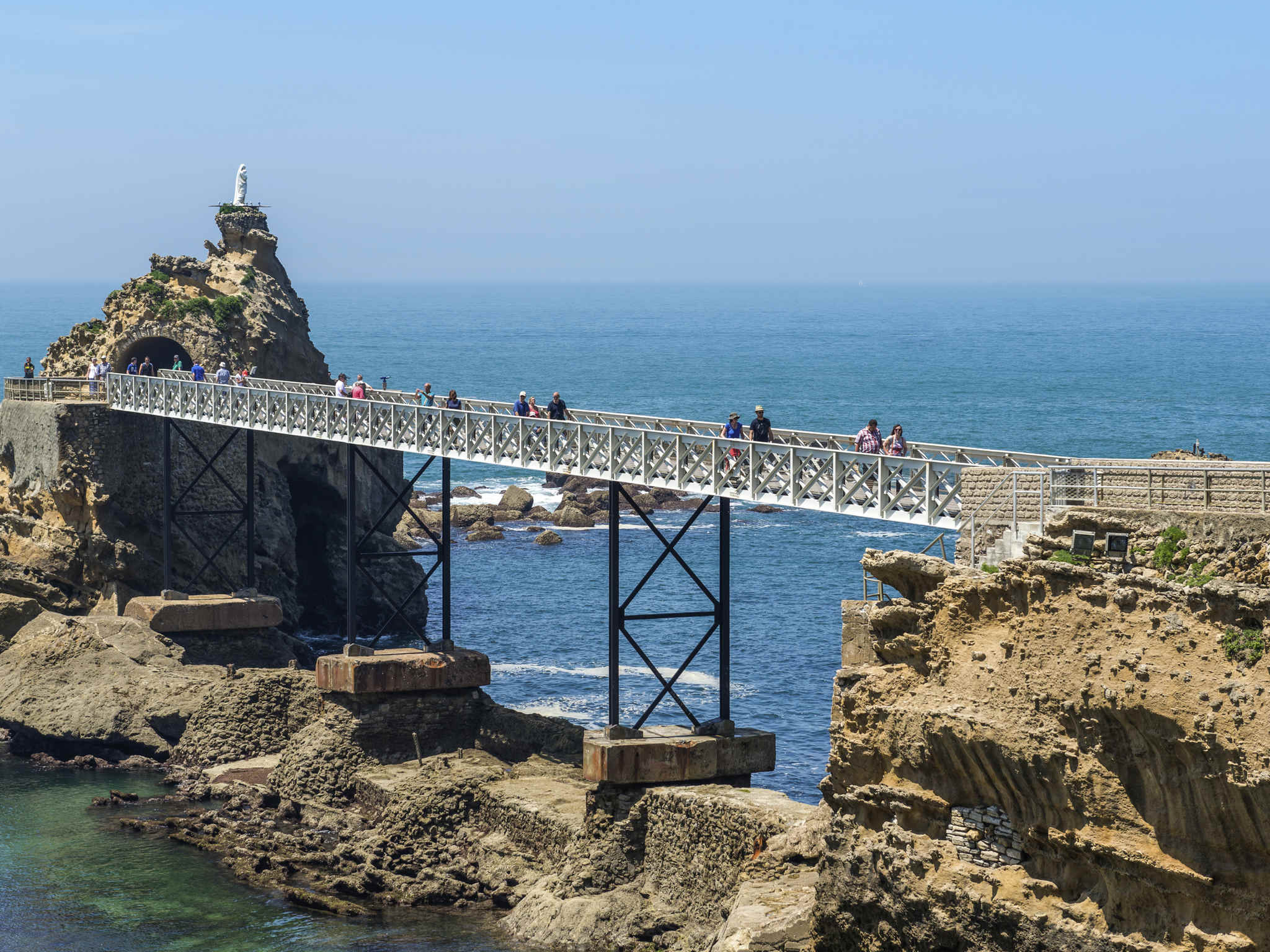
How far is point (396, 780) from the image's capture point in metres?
37.0

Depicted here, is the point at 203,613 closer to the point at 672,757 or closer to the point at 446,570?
the point at 446,570

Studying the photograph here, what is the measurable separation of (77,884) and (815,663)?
909 inches

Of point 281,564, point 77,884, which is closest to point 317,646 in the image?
point 281,564

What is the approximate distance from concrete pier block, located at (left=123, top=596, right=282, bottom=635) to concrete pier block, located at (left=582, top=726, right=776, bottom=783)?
17274 millimetres

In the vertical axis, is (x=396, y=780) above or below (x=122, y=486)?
below

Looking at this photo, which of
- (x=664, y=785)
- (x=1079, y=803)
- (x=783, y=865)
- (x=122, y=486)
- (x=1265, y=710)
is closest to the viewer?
(x=1265, y=710)

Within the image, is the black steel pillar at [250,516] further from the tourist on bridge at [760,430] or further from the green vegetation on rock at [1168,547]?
the green vegetation on rock at [1168,547]

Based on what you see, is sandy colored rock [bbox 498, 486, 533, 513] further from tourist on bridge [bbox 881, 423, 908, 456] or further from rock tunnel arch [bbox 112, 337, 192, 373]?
tourist on bridge [bbox 881, 423, 908, 456]

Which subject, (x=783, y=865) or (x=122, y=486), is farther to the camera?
(x=122, y=486)

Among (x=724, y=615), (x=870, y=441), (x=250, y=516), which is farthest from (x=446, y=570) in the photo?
(x=870, y=441)

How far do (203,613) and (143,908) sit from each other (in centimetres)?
1550

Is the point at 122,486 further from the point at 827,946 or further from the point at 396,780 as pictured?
the point at 827,946

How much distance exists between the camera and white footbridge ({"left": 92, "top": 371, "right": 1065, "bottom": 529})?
26.1 meters

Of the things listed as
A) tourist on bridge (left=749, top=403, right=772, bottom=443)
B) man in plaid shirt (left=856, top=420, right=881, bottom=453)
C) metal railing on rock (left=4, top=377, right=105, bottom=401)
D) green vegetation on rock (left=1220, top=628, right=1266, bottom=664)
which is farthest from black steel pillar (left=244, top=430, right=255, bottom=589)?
green vegetation on rock (left=1220, top=628, right=1266, bottom=664)
